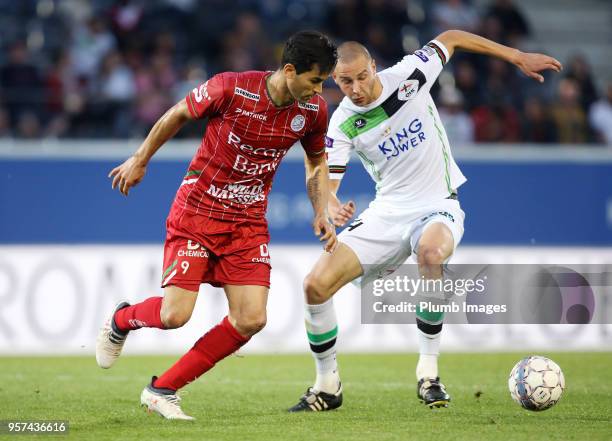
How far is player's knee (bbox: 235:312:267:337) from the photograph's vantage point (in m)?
6.57

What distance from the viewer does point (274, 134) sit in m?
6.59

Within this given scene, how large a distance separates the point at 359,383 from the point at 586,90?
28.9 ft

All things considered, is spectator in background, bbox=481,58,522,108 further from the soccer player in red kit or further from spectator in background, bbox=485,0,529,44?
the soccer player in red kit

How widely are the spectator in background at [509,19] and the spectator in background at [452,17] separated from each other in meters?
0.30

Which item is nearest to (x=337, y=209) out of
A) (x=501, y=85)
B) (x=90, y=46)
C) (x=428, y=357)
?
(x=428, y=357)

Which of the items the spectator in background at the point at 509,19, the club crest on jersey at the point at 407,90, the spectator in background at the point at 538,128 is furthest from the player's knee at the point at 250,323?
the spectator in background at the point at 509,19

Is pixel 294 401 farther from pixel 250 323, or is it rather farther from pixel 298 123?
pixel 298 123

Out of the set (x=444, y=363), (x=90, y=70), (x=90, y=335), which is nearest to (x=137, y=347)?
(x=90, y=335)

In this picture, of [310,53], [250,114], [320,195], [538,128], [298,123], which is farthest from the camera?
[538,128]

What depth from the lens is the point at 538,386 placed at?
671cm

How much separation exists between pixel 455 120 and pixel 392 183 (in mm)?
7252

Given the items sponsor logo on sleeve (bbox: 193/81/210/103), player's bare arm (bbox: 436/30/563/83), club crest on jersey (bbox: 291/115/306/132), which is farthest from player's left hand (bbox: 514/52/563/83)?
sponsor logo on sleeve (bbox: 193/81/210/103)

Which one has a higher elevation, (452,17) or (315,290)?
(452,17)

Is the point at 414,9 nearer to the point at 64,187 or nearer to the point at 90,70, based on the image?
the point at 90,70
